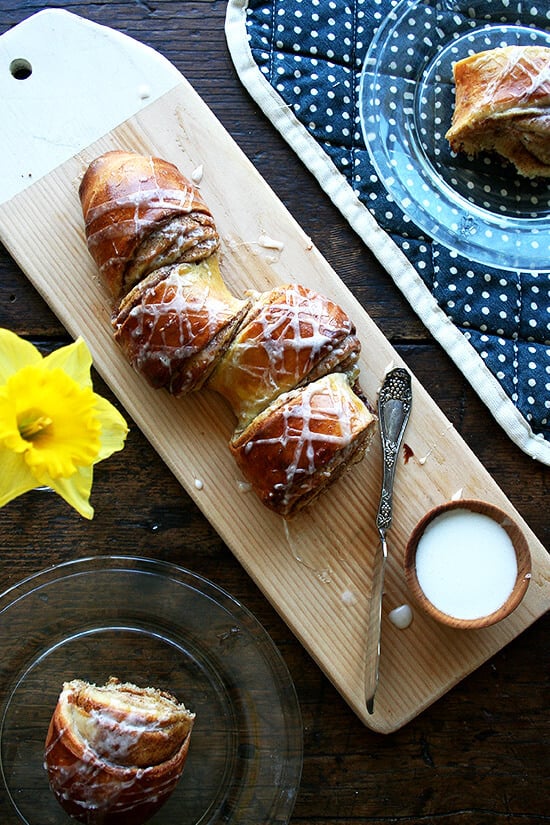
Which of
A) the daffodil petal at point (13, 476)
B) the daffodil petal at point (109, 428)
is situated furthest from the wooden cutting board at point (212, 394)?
the daffodil petal at point (13, 476)

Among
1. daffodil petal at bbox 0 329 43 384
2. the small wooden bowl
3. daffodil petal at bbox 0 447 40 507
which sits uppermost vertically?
daffodil petal at bbox 0 329 43 384

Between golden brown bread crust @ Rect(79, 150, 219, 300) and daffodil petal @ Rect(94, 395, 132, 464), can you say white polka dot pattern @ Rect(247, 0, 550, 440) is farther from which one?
daffodil petal @ Rect(94, 395, 132, 464)

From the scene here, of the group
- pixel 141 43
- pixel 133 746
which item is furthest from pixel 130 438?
pixel 141 43

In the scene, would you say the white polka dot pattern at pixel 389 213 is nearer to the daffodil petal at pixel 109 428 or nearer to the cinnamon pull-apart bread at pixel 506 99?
the cinnamon pull-apart bread at pixel 506 99

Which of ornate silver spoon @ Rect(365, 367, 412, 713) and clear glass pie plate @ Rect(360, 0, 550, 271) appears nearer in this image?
ornate silver spoon @ Rect(365, 367, 412, 713)

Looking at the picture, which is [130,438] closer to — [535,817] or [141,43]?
[141,43]

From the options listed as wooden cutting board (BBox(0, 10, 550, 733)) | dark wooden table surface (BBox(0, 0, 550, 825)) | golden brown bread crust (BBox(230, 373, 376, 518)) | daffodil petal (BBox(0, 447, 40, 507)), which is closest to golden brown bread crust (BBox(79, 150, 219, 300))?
wooden cutting board (BBox(0, 10, 550, 733))
